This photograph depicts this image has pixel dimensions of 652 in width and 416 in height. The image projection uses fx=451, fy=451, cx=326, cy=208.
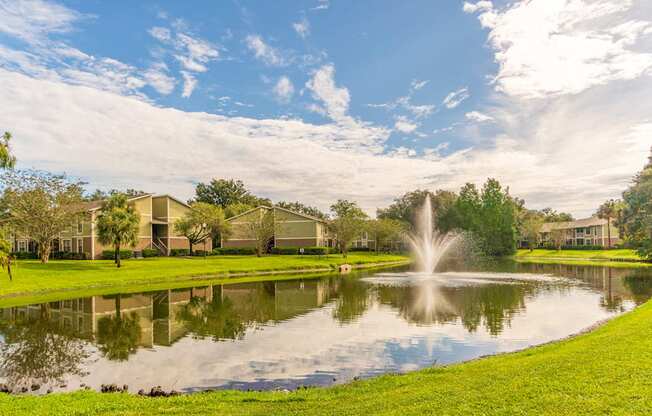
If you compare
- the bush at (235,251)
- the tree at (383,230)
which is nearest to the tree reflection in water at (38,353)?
the bush at (235,251)

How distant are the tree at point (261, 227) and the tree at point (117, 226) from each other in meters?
22.9

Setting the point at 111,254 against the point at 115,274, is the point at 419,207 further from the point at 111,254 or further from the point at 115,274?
the point at 115,274

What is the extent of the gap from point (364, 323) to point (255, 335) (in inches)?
194

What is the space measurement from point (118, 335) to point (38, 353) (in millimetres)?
3162

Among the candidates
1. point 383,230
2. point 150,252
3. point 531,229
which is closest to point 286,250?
point 383,230

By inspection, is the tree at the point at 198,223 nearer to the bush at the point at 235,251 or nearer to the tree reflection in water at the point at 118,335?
the bush at the point at 235,251

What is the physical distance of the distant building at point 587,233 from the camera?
104750 millimetres

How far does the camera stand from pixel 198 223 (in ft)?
215

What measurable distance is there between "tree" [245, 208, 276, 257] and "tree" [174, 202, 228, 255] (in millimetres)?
5107

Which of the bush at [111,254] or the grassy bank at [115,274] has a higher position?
the bush at [111,254]

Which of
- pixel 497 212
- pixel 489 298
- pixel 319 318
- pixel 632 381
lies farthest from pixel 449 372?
pixel 497 212

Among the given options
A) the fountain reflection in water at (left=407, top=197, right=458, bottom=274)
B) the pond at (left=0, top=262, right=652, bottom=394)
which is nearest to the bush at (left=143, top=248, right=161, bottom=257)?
the pond at (left=0, top=262, right=652, bottom=394)

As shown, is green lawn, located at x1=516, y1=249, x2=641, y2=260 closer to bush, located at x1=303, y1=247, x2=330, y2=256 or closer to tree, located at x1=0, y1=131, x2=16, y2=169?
bush, located at x1=303, y1=247, x2=330, y2=256

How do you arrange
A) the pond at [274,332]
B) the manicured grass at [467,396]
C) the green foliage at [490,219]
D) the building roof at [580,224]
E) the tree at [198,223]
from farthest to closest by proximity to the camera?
the building roof at [580,224] < the green foliage at [490,219] < the tree at [198,223] < the pond at [274,332] < the manicured grass at [467,396]
